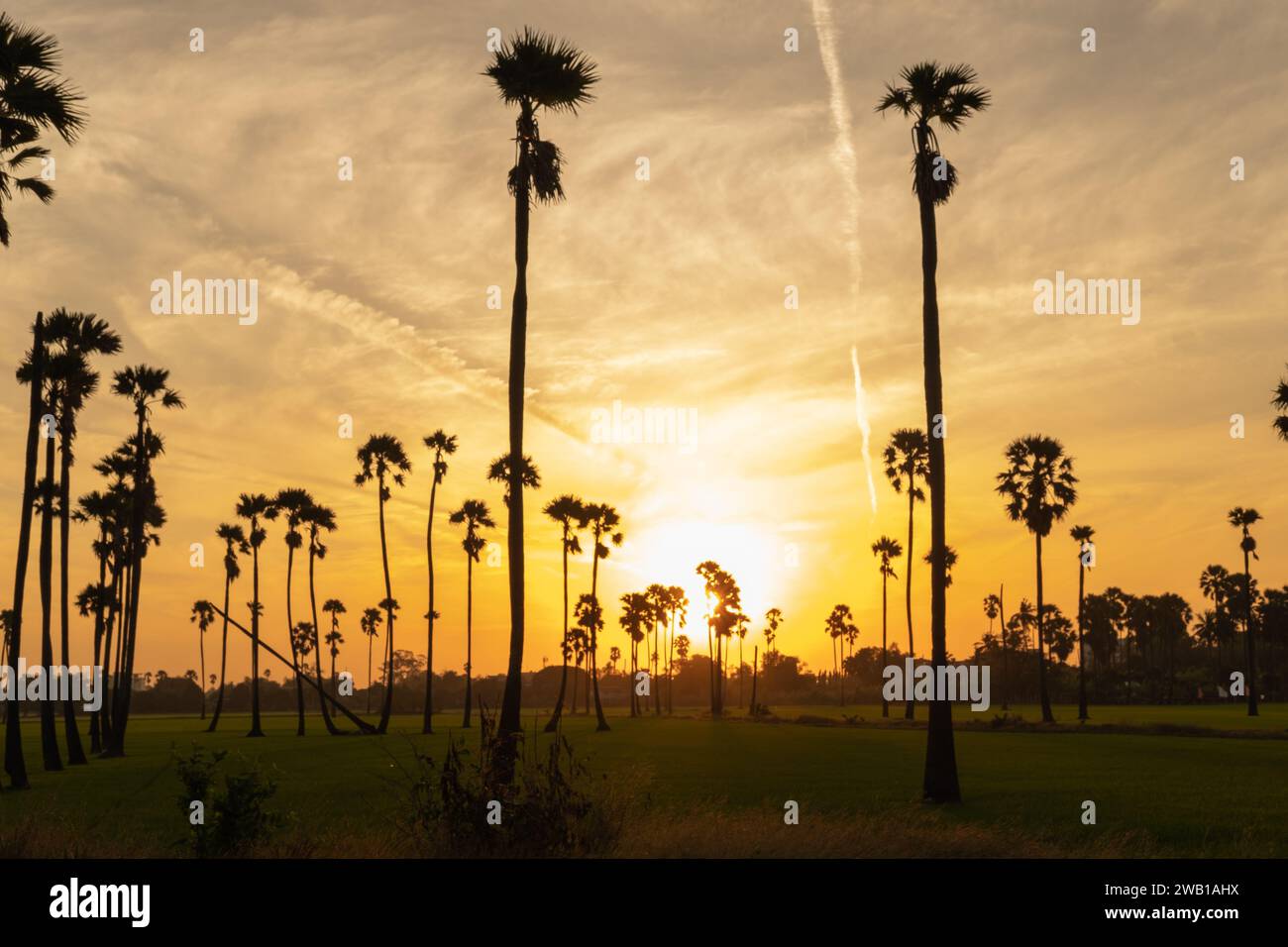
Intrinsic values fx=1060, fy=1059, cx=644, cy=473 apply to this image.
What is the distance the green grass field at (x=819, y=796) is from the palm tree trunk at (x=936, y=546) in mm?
885

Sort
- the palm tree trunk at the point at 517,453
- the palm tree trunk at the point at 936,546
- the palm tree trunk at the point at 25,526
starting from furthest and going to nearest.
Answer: the palm tree trunk at the point at 25,526 → the palm tree trunk at the point at 936,546 → the palm tree trunk at the point at 517,453

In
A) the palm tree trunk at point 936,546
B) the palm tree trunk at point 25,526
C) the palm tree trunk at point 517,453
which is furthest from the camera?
the palm tree trunk at point 25,526

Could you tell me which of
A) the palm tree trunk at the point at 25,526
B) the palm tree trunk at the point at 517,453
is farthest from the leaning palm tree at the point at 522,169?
the palm tree trunk at the point at 25,526

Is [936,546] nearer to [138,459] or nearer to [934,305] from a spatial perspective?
[934,305]

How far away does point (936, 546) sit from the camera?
29219mm

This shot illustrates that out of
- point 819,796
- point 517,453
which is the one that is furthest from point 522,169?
point 819,796

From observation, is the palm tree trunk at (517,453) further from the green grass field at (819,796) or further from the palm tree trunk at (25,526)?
the palm tree trunk at (25,526)

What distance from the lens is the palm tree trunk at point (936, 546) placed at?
29344mm

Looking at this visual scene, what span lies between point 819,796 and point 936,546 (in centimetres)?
901

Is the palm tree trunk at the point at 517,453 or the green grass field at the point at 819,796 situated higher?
the palm tree trunk at the point at 517,453

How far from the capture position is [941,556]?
30.0 meters

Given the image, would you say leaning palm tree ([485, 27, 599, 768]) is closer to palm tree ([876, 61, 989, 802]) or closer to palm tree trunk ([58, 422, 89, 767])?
palm tree ([876, 61, 989, 802])
